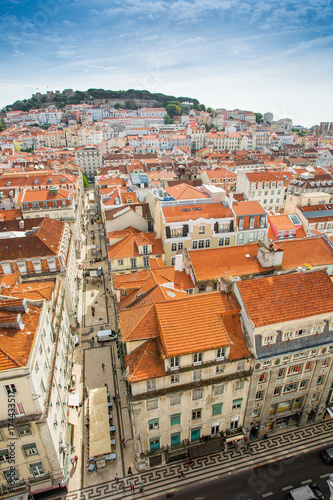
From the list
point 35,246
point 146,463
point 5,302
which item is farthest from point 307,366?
point 35,246

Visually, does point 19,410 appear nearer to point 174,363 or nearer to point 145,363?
point 145,363

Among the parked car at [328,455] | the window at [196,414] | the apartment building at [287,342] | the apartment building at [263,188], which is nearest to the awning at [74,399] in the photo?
the window at [196,414]

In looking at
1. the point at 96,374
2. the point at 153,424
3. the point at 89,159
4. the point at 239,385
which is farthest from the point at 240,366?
the point at 89,159

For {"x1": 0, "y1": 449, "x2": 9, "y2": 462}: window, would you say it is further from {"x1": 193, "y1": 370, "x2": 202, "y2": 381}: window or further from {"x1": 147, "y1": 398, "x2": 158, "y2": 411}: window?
{"x1": 193, "y1": 370, "x2": 202, "y2": 381}: window

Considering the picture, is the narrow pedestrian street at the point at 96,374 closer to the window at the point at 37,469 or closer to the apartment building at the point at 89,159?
the window at the point at 37,469

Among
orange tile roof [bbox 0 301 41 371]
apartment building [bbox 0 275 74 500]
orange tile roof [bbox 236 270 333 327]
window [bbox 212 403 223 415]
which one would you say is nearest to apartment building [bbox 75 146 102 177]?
apartment building [bbox 0 275 74 500]

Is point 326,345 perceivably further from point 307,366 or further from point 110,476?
point 110,476
